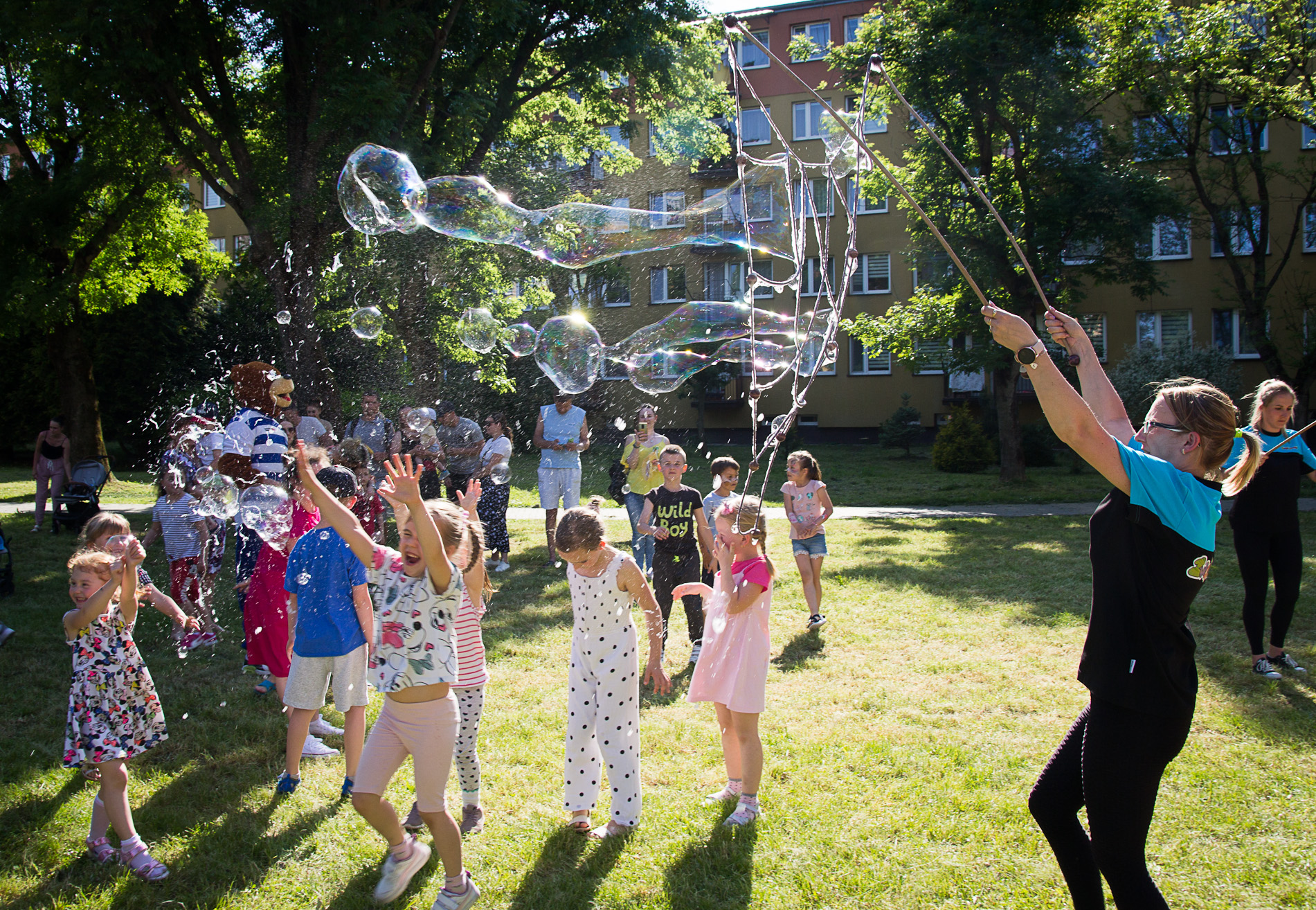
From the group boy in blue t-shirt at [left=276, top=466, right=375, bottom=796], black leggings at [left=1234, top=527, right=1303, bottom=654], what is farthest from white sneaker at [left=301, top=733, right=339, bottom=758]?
black leggings at [left=1234, top=527, right=1303, bottom=654]

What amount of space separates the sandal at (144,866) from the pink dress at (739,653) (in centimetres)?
227

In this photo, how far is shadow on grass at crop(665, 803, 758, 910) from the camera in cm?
328

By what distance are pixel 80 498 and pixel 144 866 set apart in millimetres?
10706

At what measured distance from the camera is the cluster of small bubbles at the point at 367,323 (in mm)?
7523

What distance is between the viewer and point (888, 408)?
3034 centimetres

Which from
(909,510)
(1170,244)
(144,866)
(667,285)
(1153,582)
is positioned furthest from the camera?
(667,285)

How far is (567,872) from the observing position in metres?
3.48

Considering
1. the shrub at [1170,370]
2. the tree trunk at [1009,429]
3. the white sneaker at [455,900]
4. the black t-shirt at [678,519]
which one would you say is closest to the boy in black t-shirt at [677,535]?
the black t-shirt at [678,519]

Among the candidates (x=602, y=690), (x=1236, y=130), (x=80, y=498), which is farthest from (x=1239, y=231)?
(x=80, y=498)

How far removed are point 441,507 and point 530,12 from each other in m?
12.1

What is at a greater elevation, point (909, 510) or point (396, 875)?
point (396, 875)

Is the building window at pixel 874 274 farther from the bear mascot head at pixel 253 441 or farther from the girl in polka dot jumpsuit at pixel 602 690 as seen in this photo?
the girl in polka dot jumpsuit at pixel 602 690

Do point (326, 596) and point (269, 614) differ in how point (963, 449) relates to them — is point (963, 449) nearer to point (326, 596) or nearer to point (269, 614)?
point (269, 614)

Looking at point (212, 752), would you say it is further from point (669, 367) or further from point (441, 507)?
point (669, 367)
